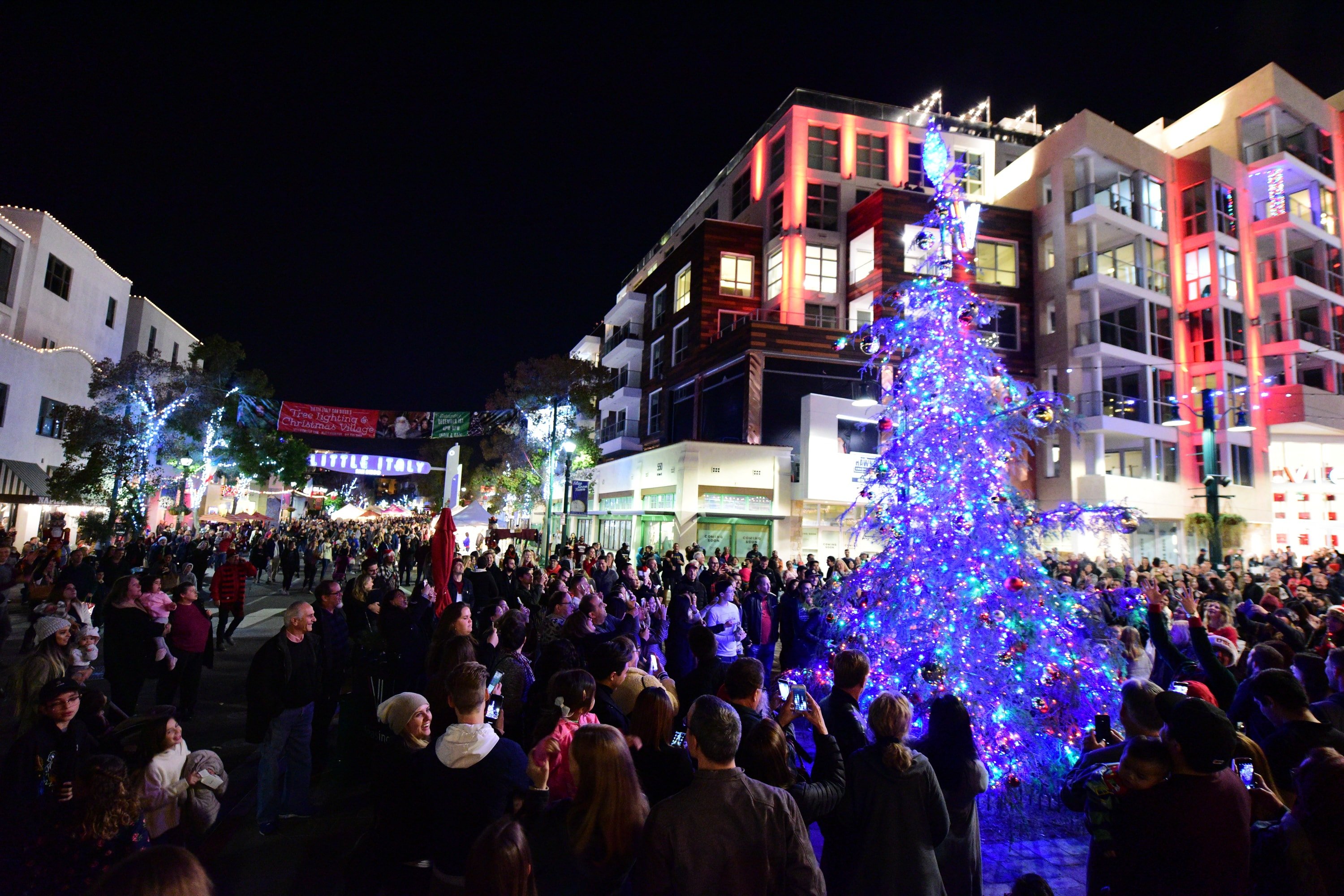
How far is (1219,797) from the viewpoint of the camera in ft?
9.34

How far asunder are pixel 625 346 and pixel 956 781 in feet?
123

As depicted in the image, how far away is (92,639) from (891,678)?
7.33 m

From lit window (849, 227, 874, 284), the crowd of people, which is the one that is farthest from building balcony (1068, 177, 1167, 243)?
the crowd of people

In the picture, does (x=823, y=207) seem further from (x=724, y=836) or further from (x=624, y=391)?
(x=724, y=836)

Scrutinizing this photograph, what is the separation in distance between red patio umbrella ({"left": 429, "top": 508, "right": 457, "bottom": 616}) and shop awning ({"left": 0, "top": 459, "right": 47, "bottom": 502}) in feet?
75.7

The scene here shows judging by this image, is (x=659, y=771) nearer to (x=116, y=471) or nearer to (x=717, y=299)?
(x=116, y=471)

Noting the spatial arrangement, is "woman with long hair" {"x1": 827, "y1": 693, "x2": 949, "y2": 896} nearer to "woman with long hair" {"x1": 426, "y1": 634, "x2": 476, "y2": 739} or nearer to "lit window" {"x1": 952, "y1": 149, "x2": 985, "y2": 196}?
"woman with long hair" {"x1": 426, "y1": 634, "x2": 476, "y2": 739}

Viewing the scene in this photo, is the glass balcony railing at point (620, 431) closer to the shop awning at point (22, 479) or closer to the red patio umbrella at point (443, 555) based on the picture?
the shop awning at point (22, 479)

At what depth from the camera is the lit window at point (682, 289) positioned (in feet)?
114

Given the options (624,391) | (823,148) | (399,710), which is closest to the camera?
(399,710)

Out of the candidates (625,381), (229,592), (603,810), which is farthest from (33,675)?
(625,381)

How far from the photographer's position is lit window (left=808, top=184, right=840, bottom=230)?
32.2 m

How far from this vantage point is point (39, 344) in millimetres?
29328

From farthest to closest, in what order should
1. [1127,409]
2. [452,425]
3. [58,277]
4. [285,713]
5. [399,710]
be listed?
1. [452,425]
2. [58,277]
3. [1127,409]
4. [285,713]
5. [399,710]
